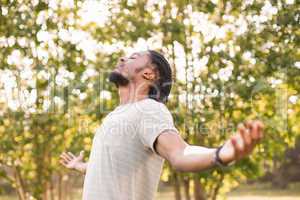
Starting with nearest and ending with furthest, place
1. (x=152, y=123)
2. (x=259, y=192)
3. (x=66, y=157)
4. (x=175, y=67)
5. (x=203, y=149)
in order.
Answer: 1. (x=203, y=149)
2. (x=152, y=123)
3. (x=66, y=157)
4. (x=175, y=67)
5. (x=259, y=192)

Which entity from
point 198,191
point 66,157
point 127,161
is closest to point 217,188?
point 198,191

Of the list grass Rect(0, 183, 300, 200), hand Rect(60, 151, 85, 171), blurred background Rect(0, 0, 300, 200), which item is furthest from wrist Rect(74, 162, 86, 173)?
grass Rect(0, 183, 300, 200)

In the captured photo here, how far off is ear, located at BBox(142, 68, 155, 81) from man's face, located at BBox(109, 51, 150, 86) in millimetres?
18

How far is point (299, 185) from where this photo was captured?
33375 mm

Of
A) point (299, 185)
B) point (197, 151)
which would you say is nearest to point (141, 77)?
point (197, 151)

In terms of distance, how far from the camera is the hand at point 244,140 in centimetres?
172

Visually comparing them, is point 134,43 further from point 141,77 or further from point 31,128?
point 141,77

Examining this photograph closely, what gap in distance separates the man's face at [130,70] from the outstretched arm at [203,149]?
Result: 1.73ft

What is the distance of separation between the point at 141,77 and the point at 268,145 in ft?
19.3

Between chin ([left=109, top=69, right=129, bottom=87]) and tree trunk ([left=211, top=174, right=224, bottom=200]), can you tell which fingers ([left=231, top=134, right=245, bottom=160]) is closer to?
chin ([left=109, top=69, right=129, bottom=87])

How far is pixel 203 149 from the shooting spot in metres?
2.08

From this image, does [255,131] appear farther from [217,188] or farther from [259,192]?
[259,192]

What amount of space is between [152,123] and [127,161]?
0.72 feet

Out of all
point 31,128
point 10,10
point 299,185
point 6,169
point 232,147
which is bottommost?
point 299,185
